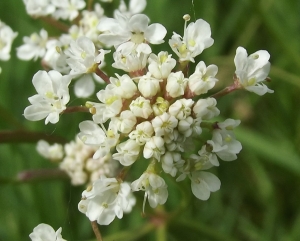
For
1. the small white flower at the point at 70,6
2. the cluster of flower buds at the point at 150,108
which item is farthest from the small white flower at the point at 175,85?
the small white flower at the point at 70,6

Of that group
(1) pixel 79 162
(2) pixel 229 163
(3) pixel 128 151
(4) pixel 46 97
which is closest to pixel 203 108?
(3) pixel 128 151

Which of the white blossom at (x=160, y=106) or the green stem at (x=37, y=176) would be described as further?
the green stem at (x=37, y=176)

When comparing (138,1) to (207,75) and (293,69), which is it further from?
(293,69)

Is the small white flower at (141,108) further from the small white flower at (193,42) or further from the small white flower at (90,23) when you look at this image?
the small white flower at (90,23)

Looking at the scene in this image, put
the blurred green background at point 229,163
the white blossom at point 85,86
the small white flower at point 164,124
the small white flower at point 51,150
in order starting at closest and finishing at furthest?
the small white flower at point 164,124
the white blossom at point 85,86
the small white flower at point 51,150
the blurred green background at point 229,163

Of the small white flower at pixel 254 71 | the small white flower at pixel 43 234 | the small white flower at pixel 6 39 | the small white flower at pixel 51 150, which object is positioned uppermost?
the small white flower at pixel 254 71

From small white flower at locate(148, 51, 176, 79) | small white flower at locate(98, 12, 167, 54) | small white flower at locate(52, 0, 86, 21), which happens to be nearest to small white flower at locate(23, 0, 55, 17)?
small white flower at locate(52, 0, 86, 21)

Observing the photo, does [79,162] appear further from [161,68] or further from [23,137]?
[161,68]
